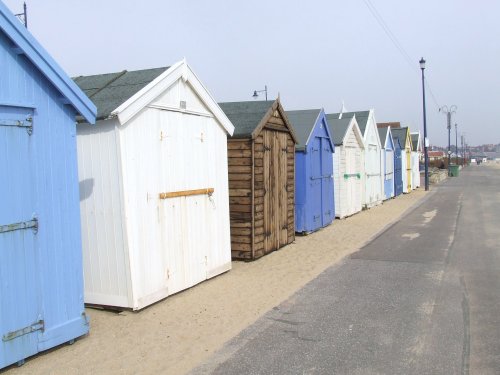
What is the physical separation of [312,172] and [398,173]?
16191 mm

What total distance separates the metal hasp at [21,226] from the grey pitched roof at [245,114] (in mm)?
5213

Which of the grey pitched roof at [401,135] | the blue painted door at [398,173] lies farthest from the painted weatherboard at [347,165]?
the grey pitched roof at [401,135]

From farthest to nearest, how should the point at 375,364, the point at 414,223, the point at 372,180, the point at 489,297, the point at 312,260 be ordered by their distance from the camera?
the point at 372,180, the point at 414,223, the point at 312,260, the point at 489,297, the point at 375,364

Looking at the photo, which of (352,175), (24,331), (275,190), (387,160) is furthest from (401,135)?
(24,331)

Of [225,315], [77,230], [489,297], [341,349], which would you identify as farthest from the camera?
[489,297]

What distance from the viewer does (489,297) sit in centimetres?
701

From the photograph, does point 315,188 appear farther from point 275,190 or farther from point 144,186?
point 144,186

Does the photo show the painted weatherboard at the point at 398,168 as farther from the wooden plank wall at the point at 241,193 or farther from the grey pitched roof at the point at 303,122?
the wooden plank wall at the point at 241,193

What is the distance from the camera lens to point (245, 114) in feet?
33.8

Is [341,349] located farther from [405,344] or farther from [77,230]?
[77,230]

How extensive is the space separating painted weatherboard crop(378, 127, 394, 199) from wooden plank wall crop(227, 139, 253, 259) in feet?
52.0

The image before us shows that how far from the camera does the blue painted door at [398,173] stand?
27797mm

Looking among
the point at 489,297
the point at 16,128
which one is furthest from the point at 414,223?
the point at 16,128

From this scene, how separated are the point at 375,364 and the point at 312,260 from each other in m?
5.26
